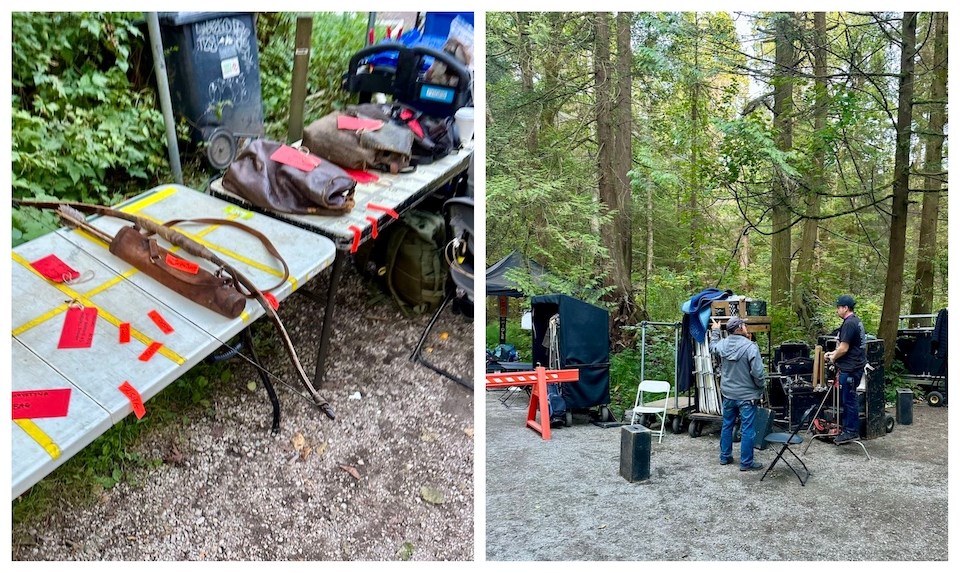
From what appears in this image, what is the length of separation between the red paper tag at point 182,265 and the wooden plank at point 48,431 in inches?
17.1

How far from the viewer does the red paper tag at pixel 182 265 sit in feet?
7.00

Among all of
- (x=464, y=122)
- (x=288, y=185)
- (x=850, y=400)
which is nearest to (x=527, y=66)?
(x=464, y=122)

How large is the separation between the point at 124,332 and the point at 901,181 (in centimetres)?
286

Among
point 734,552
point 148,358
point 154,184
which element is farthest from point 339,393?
point 734,552

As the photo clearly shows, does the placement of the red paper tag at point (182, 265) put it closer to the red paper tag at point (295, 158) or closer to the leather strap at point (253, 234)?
the leather strap at point (253, 234)

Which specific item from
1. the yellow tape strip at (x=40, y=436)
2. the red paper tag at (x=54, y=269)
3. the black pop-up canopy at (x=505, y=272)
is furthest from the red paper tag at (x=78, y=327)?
the black pop-up canopy at (x=505, y=272)

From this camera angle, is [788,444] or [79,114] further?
[788,444]

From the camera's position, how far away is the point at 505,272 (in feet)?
8.61

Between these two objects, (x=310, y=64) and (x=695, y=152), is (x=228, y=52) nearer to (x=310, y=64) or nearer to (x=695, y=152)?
(x=310, y=64)

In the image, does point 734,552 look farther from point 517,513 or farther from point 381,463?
point 381,463

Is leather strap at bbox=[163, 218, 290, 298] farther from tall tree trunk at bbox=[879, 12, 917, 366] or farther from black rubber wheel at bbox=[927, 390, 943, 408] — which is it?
black rubber wheel at bbox=[927, 390, 943, 408]
